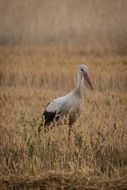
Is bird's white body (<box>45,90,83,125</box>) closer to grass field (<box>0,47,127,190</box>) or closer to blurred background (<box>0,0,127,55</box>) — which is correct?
grass field (<box>0,47,127,190</box>)

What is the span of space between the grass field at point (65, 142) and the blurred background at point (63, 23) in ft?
10.5

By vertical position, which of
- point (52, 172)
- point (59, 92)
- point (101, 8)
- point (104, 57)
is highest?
point (101, 8)

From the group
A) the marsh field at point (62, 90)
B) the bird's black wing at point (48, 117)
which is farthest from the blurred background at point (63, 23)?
the bird's black wing at point (48, 117)

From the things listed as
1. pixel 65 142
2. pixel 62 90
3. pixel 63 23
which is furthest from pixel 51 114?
pixel 63 23

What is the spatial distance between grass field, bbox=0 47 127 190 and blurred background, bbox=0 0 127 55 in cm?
319

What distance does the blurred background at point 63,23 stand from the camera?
1477cm

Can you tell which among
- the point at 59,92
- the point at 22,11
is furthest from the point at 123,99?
the point at 22,11

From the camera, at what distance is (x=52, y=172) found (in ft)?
17.9

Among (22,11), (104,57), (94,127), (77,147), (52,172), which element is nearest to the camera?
(52,172)

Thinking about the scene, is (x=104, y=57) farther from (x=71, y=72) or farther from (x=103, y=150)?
(x=103, y=150)

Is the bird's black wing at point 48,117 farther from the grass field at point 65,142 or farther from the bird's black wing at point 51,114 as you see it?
the grass field at point 65,142

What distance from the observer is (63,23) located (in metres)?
16.0

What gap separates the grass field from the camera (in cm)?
538

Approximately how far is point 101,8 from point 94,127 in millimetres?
8471
